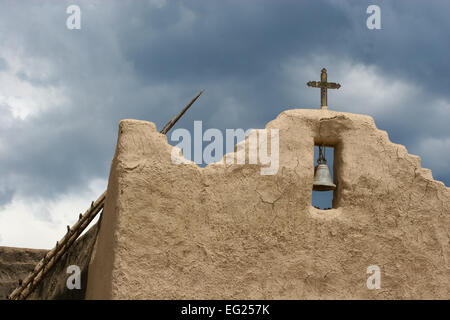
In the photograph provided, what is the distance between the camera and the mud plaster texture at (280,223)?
571 centimetres

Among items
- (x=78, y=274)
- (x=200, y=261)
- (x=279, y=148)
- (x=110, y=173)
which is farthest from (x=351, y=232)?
(x=78, y=274)

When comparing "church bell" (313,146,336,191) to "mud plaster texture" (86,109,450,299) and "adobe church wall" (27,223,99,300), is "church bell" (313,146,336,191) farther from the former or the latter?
"adobe church wall" (27,223,99,300)

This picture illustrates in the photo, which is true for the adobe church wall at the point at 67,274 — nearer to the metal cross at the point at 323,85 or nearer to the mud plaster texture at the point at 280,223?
the mud plaster texture at the point at 280,223

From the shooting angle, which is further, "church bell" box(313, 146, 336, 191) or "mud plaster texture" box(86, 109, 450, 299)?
"church bell" box(313, 146, 336, 191)

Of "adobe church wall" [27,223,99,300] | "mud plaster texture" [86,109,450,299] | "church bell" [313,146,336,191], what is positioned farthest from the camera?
"adobe church wall" [27,223,99,300]

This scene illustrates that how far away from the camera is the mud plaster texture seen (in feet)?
18.7

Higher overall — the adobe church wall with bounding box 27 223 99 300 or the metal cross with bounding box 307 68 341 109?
the metal cross with bounding box 307 68 341 109

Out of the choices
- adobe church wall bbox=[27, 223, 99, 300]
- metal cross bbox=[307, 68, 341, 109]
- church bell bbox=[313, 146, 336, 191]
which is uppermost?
metal cross bbox=[307, 68, 341, 109]

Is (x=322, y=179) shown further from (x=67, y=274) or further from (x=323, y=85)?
(x=67, y=274)

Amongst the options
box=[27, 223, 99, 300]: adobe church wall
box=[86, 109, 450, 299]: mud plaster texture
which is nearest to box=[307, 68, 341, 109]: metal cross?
box=[86, 109, 450, 299]: mud plaster texture

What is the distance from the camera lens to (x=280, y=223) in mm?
6082

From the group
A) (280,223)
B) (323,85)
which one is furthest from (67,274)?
(323,85)

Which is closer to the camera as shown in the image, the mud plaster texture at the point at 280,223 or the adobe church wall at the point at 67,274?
the mud plaster texture at the point at 280,223

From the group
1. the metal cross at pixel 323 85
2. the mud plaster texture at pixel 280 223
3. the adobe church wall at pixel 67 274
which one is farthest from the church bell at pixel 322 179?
the adobe church wall at pixel 67 274
